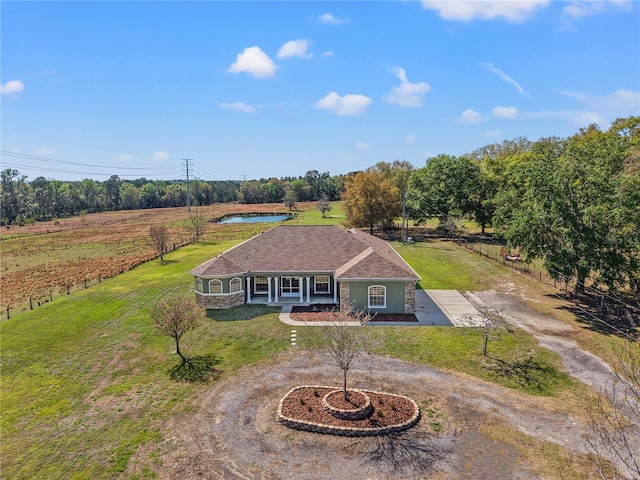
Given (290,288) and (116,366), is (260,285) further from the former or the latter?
(116,366)

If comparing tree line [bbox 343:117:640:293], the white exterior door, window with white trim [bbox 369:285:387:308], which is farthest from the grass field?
tree line [bbox 343:117:640:293]

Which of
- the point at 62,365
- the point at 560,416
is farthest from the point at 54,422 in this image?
the point at 560,416

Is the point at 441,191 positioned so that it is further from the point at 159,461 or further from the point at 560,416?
the point at 159,461

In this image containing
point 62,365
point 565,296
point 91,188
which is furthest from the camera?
point 91,188

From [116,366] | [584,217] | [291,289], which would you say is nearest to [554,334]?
[584,217]

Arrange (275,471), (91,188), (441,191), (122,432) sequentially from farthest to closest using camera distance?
(91,188)
(441,191)
(122,432)
(275,471)

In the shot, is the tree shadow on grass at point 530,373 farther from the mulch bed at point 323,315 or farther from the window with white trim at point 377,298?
the window with white trim at point 377,298
